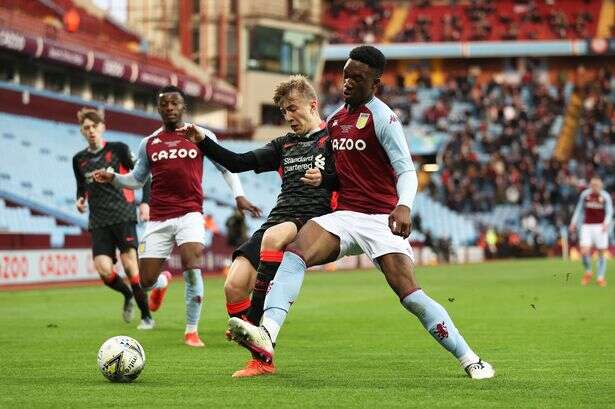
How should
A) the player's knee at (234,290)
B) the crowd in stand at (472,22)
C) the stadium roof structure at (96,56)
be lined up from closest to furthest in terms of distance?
the player's knee at (234,290), the stadium roof structure at (96,56), the crowd in stand at (472,22)

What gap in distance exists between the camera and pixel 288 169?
9875mm

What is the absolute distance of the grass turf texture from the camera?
26.1 feet

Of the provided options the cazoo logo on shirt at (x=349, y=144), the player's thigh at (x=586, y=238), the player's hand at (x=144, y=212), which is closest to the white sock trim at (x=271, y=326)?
the cazoo logo on shirt at (x=349, y=144)

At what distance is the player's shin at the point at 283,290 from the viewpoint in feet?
28.7

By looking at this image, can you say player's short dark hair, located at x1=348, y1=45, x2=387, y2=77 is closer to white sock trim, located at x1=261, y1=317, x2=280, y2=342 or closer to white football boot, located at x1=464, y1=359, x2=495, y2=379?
white sock trim, located at x1=261, y1=317, x2=280, y2=342

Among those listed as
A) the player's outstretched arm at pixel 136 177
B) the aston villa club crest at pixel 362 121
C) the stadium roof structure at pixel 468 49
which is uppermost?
the stadium roof structure at pixel 468 49

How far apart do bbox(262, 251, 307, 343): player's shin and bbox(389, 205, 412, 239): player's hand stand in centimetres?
89

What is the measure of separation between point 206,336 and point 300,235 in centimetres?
487

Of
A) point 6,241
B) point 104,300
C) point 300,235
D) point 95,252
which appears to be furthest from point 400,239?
point 6,241

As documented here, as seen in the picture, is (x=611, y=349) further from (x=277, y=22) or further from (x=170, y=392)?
(x=277, y=22)

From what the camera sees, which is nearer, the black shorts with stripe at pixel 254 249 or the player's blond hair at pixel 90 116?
the black shorts with stripe at pixel 254 249

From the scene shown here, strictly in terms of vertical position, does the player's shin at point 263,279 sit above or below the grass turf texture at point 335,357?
above

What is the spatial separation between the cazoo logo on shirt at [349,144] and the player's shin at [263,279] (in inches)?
46.7

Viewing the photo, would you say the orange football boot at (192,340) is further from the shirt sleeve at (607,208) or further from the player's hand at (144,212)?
the shirt sleeve at (607,208)
